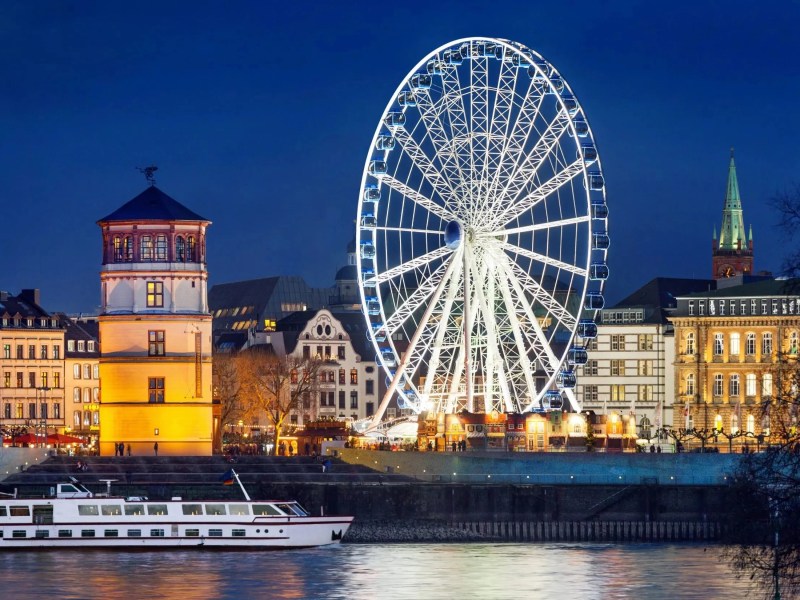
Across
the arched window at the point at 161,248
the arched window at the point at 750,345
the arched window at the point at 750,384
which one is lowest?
the arched window at the point at 750,384

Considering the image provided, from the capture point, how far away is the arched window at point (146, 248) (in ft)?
420

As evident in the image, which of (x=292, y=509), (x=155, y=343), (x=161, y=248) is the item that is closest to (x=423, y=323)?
(x=155, y=343)

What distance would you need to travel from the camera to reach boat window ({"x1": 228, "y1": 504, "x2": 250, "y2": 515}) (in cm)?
10650

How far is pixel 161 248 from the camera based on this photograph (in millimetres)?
128375

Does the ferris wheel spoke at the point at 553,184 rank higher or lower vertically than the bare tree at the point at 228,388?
higher

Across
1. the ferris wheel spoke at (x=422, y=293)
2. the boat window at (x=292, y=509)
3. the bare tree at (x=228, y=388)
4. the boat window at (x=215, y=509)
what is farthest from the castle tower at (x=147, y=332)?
the bare tree at (x=228, y=388)

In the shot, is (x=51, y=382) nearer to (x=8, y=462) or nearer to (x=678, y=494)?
(x=8, y=462)

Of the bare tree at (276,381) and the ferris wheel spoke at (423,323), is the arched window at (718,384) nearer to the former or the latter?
the bare tree at (276,381)

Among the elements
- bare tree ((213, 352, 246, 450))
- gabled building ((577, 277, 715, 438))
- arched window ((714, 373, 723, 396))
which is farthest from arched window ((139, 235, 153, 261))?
arched window ((714, 373, 723, 396))

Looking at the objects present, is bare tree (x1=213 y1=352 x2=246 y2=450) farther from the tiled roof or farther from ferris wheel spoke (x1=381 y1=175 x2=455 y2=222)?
ferris wheel spoke (x1=381 y1=175 x2=455 y2=222)

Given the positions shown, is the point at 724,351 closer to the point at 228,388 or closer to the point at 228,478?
the point at 228,388

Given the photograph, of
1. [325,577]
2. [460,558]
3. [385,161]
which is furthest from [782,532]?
[385,161]

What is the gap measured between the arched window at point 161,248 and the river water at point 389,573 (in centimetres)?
2617

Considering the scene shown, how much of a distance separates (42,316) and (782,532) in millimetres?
121179
